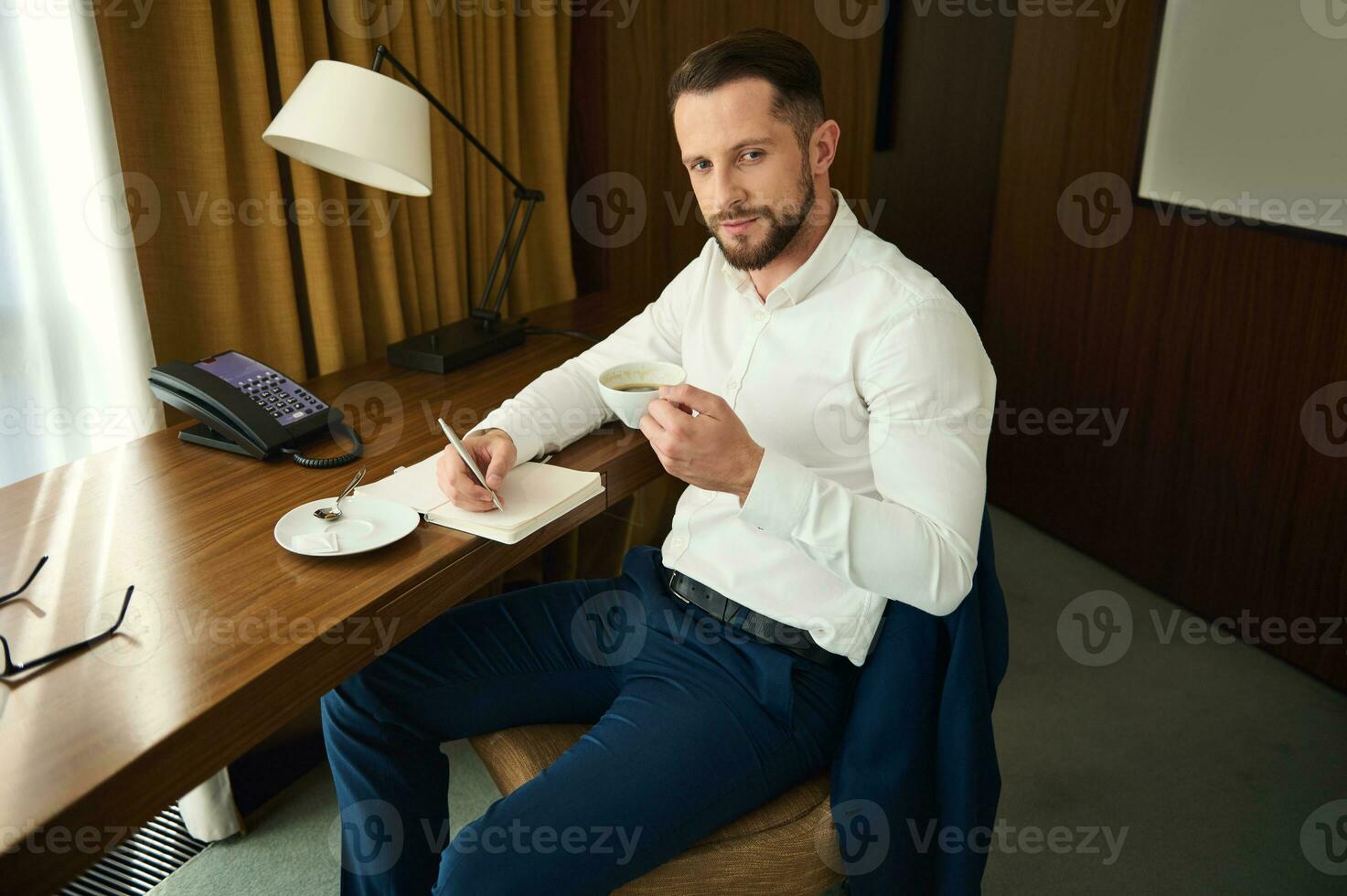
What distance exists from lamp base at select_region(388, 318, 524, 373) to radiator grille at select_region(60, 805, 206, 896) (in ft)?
2.94

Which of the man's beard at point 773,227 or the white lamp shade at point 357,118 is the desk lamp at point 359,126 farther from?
the man's beard at point 773,227

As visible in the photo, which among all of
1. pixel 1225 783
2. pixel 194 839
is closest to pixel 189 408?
pixel 194 839

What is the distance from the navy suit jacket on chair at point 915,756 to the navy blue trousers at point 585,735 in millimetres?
94

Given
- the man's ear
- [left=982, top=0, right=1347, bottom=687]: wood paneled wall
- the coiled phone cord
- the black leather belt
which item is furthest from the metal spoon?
[left=982, top=0, right=1347, bottom=687]: wood paneled wall

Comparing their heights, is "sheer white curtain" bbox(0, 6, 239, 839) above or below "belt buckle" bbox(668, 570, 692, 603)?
above

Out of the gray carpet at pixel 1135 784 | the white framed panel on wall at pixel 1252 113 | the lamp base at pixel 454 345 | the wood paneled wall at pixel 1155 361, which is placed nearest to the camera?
the gray carpet at pixel 1135 784

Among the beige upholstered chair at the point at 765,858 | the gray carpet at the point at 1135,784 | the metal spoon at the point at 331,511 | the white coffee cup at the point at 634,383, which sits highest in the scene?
the white coffee cup at the point at 634,383

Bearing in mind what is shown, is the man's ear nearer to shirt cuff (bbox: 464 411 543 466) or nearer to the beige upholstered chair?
shirt cuff (bbox: 464 411 543 466)

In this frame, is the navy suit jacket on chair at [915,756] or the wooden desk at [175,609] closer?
the wooden desk at [175,609]

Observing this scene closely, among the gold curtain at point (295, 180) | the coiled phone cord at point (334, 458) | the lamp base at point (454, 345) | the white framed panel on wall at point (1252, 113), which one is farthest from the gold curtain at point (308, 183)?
A: the white framed panel on wall at point (1252, 113)

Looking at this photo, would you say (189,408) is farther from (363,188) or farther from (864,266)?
(864,266)

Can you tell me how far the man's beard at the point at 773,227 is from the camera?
146cm

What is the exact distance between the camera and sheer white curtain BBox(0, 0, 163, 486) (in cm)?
164

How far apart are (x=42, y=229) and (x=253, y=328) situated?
0.38 m
